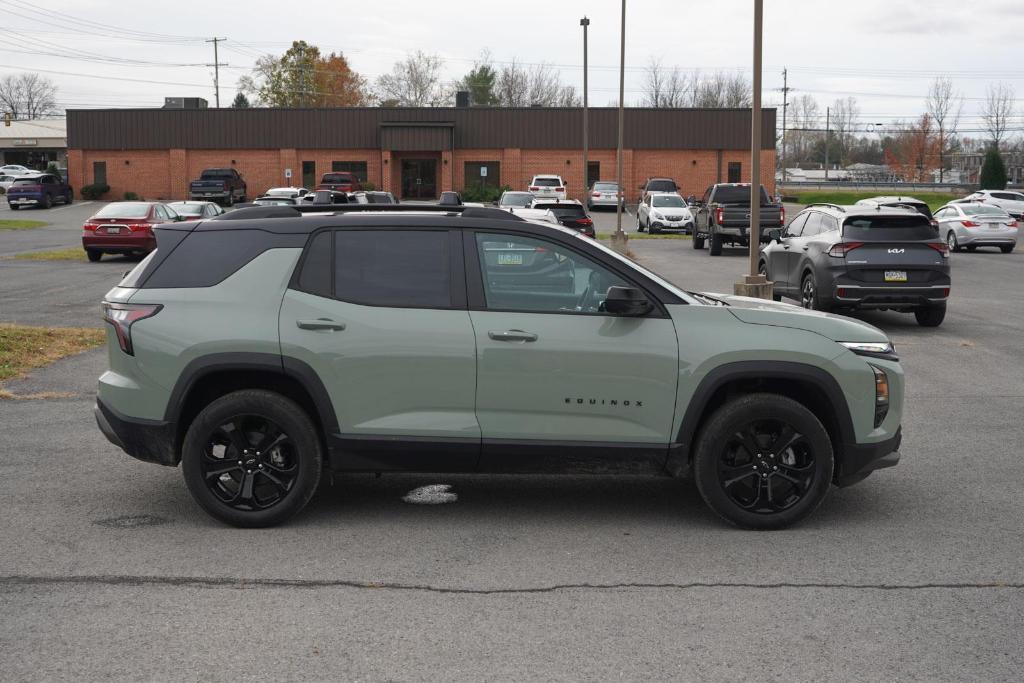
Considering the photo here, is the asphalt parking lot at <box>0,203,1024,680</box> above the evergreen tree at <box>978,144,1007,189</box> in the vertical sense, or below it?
below

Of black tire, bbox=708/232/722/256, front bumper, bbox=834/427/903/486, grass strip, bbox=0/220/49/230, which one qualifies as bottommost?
front bumper, bbox=834/427/903/486

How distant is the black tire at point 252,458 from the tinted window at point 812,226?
39.4 feet

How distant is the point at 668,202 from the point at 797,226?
89.1 ft

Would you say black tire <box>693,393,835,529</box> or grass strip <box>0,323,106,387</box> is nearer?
black tire <box>693,393,835,529</box>

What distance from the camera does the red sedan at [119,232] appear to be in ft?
89.1

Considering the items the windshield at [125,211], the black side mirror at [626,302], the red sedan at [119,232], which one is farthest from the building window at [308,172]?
the black side mirror at [626,302]

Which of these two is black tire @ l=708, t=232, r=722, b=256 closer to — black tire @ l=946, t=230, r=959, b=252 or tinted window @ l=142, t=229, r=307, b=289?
black tire @ l=946, t=230, r=959, b=252

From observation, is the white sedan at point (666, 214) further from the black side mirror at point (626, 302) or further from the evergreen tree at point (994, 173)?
the black side mirror at point (626, 302)

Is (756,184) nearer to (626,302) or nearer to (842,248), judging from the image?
(842,248)

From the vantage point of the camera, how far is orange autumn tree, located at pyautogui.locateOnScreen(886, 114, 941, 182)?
96875 millimetres

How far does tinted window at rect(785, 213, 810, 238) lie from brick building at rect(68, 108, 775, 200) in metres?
48.0

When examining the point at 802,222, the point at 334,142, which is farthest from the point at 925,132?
the point at 802,222

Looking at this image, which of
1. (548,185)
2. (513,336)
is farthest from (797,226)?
(548,185)

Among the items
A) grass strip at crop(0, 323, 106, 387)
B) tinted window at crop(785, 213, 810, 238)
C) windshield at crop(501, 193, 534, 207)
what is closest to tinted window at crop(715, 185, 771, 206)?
windshield at crop(501, 193, 534, 207)
